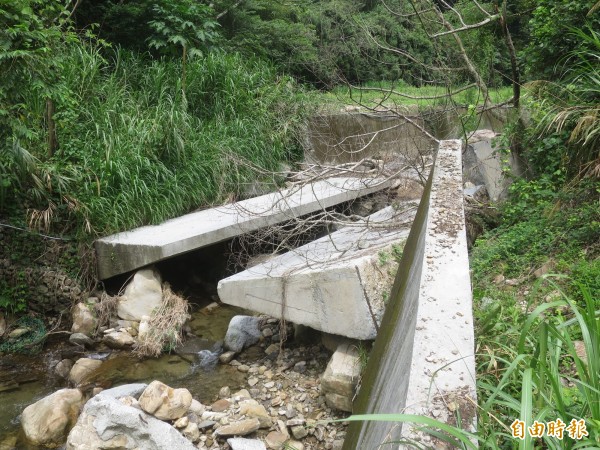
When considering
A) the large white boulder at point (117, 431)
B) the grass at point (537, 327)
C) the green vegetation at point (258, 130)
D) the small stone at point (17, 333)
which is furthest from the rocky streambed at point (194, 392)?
the grass at point (537, 327)

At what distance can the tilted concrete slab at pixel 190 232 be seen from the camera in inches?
226

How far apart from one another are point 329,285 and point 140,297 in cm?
245

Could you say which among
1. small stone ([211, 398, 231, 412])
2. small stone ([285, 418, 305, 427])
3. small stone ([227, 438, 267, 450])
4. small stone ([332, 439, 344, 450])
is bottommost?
small stone ([332, 439, 344, 450])

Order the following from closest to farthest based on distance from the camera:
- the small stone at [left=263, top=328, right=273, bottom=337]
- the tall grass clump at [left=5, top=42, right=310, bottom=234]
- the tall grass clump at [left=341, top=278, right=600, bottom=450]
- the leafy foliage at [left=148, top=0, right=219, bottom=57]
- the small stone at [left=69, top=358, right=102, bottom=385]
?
1. the tall grass clump at [left=341, top=278, right=600, bottom=450]
2. the small stone at [left=69, top=358, right=102, bottom=385]
3. the small stone at [left=263, top=328, right=273, bottom=337]
4. the tall grass clump at [left=5, top=42, right=310, bottom=234]
5. the leafy foliage at [left=148, top=0, right=219, bottom=57]

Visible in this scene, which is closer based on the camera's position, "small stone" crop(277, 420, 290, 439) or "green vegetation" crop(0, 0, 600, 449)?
"green vegetation" crop(0, 0, 600, 449)

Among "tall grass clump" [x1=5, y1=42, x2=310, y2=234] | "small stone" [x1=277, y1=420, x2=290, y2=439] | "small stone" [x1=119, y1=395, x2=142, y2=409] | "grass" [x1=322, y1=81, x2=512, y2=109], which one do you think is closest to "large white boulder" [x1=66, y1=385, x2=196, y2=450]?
"small stone" [x1=119, y1=395, x2=142, y2=409]

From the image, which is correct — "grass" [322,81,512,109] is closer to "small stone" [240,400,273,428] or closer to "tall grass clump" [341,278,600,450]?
"small stone" [240,400,273,428]

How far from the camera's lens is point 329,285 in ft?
14.1

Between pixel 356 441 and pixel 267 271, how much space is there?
9.44 feet

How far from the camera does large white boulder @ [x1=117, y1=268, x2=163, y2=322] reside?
5.73 m

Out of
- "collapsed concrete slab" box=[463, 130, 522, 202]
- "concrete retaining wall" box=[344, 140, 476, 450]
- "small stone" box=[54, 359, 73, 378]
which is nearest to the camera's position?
"concrete retaining wall" box=[344, 140, 476, 450]

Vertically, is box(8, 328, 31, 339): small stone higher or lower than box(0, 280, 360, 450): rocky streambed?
higher

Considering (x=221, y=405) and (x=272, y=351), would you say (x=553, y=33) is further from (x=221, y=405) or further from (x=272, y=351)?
(x=221, y=405)

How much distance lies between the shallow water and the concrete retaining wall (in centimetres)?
251
